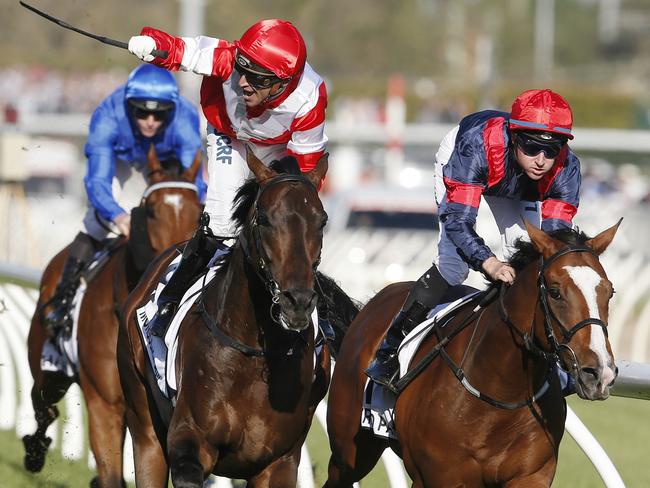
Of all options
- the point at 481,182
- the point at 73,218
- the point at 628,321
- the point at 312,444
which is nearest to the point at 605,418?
the point at 312,444

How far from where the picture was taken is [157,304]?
5258 millimetres

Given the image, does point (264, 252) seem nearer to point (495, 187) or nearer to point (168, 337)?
point (168, 337)

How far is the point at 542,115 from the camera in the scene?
4555 millimetres

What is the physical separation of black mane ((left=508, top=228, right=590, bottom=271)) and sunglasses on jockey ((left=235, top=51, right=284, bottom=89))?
1.11 m

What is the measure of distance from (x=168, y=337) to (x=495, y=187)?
1405 millimetres

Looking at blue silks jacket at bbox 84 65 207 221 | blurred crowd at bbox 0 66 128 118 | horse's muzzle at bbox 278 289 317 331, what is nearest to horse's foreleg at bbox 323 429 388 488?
horse's muzzle at bbox 278 289 317 331

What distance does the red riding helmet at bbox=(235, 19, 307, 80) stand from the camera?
185 inches

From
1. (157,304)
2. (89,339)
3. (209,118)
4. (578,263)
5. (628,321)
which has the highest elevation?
(209,118)

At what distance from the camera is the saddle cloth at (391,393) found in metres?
4.96

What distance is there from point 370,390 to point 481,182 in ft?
3.20

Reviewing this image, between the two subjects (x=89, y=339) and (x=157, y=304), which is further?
(x=89, y=339)

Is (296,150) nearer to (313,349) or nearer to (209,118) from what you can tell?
(209,118)

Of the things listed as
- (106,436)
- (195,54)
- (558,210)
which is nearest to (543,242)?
(558,210)

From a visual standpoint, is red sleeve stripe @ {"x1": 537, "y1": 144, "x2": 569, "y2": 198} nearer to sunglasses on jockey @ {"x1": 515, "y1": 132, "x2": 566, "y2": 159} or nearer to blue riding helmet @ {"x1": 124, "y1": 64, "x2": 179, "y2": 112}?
sunglasses on jockey @ {"x1": 515, "y1": 132, "x2": 566, "y2": 159}
